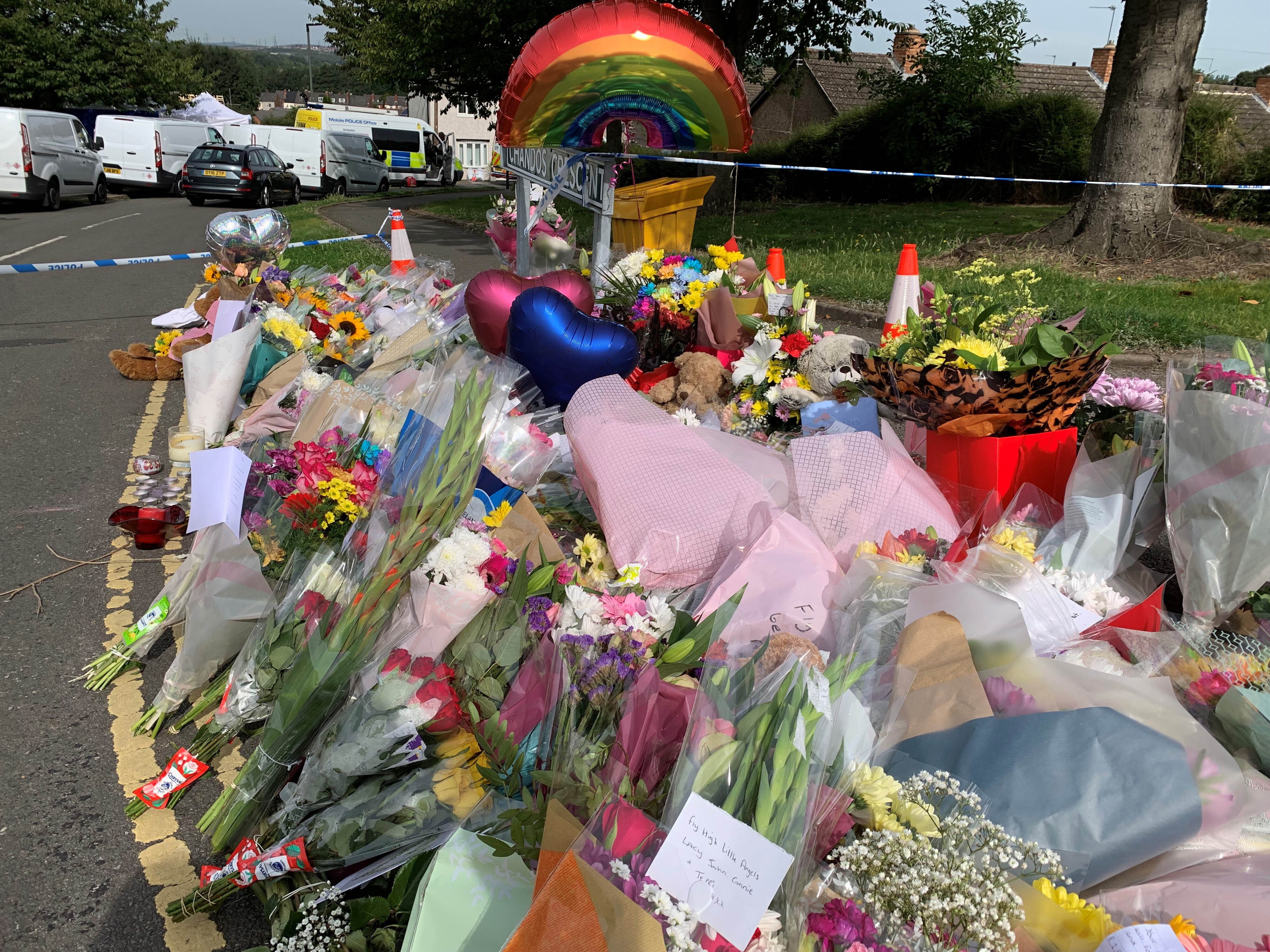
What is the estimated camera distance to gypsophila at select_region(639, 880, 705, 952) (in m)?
1.36

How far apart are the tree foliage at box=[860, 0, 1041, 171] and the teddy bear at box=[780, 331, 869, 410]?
1923 cm

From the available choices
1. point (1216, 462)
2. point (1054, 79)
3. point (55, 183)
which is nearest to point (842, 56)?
point (1054, 79)

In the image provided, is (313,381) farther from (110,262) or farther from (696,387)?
(110,262)

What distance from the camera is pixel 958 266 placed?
9648 mm

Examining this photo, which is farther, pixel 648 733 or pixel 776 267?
pixel 776 267

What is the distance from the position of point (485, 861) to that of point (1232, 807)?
1331 millimetres

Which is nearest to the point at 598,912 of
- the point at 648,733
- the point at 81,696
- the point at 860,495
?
the point at 648,733

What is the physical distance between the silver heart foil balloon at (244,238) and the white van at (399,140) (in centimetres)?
2595

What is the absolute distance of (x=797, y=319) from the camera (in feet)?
13.7

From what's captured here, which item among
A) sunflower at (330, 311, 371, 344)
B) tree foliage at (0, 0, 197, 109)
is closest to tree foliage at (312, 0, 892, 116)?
sunflower at (330, 311, 371, 344)

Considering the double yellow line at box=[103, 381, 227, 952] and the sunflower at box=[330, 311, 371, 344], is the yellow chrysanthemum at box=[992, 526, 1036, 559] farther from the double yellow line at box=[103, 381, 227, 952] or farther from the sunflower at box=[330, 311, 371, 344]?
the sunflower at box=[330, 311, 371, 344]

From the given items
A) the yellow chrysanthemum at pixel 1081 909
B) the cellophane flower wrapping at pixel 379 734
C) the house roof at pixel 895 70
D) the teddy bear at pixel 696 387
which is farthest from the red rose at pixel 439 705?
the house roof at pixel 895 70

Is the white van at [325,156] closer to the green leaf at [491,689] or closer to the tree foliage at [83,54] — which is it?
the tree foliage at [83,54]

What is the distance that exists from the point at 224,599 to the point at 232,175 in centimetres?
2148
